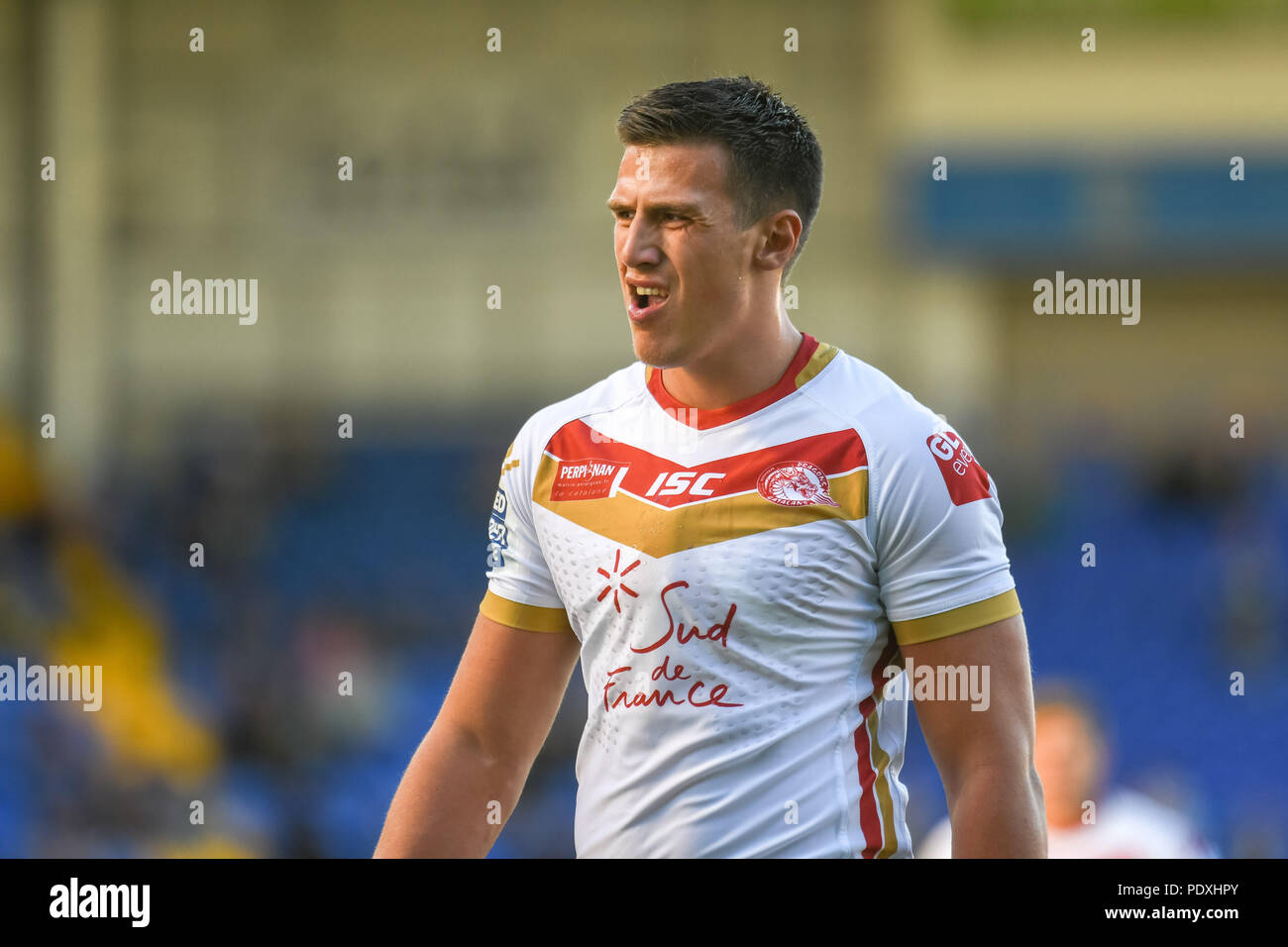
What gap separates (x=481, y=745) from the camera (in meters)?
2.68

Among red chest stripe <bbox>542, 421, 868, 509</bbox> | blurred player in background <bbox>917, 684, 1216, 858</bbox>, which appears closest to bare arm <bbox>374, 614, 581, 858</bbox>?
red chest stripe <bbox>542, 421, 868, 509</bbox>

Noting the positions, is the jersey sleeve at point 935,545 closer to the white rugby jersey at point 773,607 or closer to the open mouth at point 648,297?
the white rugby jersey at point 773,607

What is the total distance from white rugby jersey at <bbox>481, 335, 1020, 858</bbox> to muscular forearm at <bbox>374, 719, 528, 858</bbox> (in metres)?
0.19

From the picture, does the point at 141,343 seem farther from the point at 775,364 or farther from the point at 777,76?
the point at 775,364

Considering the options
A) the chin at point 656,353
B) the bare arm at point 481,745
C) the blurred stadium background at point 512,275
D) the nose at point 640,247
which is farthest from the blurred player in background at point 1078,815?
the blurred stadium background at point 512,275

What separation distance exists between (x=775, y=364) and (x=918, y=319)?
1394 cm

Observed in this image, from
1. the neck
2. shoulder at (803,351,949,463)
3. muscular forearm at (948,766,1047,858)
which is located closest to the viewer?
muscular forearm at (948,766,1047,858)

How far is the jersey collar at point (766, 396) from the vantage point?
2594 mm

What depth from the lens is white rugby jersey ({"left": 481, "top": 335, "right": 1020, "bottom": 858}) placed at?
2395 millimetres

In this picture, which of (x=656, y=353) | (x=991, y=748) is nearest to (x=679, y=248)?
(x=656, y=353)

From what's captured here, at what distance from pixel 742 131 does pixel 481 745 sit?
1.19 meters

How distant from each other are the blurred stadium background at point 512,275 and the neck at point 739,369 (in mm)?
11479

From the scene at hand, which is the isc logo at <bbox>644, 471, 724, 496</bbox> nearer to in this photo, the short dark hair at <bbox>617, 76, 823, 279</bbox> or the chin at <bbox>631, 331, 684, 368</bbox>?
the chin at <bbox>631, 331, 684, 368</bbox>

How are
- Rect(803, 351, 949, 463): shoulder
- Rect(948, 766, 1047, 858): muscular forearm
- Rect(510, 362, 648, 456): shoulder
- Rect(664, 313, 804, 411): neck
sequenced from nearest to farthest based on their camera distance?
Rect(948, 766, 1047, 858): muscular forearm → Rect(803, 351, 949, 463): shoulder → Rect(664, 313, 804, 411): neck → Rect(510, 362, 648, 456): shoulder
